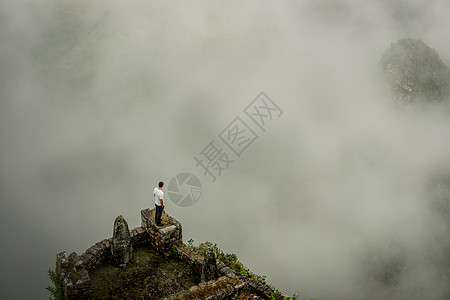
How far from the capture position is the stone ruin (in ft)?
42.1

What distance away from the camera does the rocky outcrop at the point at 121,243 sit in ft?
48.9

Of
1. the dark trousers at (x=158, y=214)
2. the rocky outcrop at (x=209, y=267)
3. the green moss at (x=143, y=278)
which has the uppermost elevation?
the dark trousers at (x=158, y=214)

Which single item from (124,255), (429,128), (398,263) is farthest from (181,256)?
(429,128)

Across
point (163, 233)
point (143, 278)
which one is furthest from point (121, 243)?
point (163, 233)

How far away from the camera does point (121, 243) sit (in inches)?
591

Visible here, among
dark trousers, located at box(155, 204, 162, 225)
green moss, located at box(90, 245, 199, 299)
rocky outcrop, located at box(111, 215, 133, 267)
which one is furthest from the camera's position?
dark trousers, located at box(155, 204, 162, 225)

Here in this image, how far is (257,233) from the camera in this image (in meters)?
72.9

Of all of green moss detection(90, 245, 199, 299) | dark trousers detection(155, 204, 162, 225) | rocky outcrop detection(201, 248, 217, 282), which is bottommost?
green moss detection(90, 245, 199, 299)

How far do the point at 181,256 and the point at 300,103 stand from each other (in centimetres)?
8804

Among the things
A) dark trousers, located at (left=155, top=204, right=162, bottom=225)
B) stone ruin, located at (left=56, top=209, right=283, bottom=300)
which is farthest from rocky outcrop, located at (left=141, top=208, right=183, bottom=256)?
dark trousers, located at (left=155, top=204, right=162, bottom=225)

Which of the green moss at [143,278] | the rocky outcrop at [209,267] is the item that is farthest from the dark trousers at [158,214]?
the rocky outcrop at [209,267]

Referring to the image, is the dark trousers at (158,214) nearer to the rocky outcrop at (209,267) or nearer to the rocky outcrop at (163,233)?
the rocky outcrop at (163,233)

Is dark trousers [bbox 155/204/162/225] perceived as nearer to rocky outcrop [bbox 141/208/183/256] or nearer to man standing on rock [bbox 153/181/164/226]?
man standing on rock [bbox 153/181/164/226]

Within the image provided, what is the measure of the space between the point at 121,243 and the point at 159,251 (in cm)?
214
